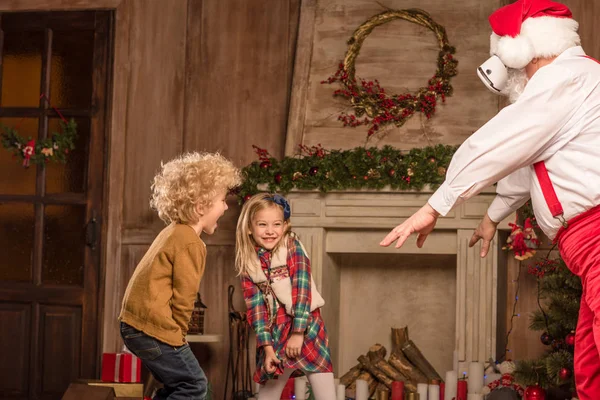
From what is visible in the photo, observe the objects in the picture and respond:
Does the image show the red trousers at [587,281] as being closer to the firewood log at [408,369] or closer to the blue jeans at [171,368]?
the blue jeans at [171,368]

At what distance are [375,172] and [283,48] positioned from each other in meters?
1.26

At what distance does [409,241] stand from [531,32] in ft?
9.96

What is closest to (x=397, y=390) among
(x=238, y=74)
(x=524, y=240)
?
(x=524, y=240)

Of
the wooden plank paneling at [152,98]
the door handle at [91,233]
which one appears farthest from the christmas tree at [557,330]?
the door handle at [91,233]

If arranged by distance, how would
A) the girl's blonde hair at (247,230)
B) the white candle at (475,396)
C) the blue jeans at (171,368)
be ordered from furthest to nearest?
the white candle at (475,396) → the girl's blonde hair at (247,230) → the blue jeans at (171,368)

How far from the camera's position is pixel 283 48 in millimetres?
5922

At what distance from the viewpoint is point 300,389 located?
5.00 m

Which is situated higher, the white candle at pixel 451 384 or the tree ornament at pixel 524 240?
the tree ornament at pixel 524 240

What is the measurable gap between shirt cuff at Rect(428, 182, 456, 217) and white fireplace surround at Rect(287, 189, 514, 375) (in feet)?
9.02

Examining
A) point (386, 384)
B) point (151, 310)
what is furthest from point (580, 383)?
point (386, 384)

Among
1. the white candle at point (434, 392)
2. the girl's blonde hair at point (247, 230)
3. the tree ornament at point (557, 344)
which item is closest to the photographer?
the girl's blonde hair at point (247, 230)

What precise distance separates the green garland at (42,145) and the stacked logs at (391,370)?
8.03ft

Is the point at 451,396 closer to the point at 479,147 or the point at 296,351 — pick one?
the point at 296,351

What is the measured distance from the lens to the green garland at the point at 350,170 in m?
5.10
